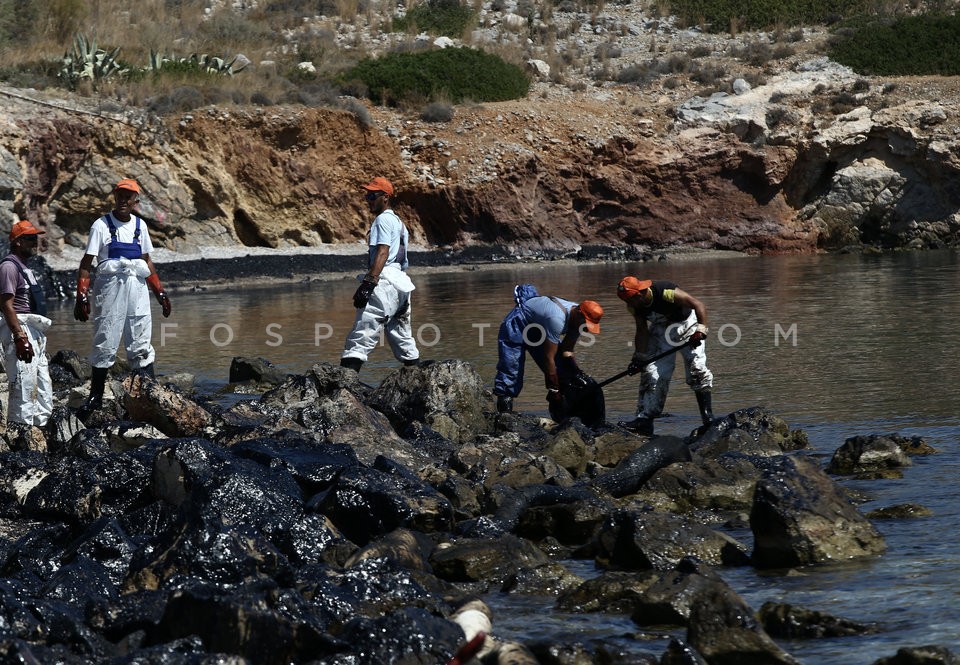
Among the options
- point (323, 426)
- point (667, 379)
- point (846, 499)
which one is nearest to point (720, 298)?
point (667, 379)

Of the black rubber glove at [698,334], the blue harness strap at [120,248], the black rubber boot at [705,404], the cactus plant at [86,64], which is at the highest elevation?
the cactus plant at [86,64]

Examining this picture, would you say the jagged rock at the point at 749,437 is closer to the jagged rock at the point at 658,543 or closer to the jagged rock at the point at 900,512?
the jagged rock at the point at 900,512

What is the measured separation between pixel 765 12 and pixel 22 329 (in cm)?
4638

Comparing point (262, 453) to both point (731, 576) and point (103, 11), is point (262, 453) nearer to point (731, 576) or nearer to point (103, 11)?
point (731, 576)

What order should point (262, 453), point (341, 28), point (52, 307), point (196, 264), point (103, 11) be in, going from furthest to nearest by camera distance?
1. point (341, 28)
2. point (103, 11)
3. point (196, 264)
4. point (52, 307)
5. point (262, 453)

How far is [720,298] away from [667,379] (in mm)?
12874

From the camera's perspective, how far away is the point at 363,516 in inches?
279

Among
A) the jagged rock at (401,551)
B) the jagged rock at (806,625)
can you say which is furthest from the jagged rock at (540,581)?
the jagged rock at (806,625)

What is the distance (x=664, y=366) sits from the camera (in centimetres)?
1016

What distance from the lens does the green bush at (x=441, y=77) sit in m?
40.8

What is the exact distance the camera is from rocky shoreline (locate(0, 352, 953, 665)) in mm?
4965

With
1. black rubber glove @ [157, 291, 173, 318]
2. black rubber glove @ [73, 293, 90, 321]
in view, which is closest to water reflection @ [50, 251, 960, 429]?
black rubber glove @ [157, 291, 173, 318]

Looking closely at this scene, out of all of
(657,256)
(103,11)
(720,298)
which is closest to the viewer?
(720,298)

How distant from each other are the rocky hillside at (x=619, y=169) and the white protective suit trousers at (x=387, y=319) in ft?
78.5
